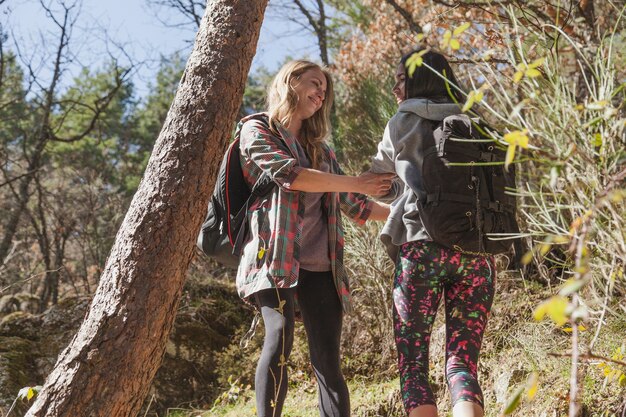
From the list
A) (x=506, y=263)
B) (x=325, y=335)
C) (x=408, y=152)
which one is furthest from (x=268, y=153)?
(x=506, y=263)

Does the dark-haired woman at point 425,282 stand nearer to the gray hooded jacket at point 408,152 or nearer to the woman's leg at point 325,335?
the gray hooded jacket at point 408,152

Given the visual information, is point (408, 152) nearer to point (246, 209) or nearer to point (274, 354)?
point (246, 209)

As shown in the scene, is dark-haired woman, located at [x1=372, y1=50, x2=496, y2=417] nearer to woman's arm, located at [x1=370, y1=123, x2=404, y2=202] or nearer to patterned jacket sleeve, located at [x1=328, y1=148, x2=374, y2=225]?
woman's arm, located at [x1=370, y1=123, x2=404, y2=202]

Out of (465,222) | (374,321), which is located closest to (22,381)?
(374,321)

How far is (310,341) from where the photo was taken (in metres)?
2.74

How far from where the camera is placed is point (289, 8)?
11.1m

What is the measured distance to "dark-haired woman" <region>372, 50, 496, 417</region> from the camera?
2.42m

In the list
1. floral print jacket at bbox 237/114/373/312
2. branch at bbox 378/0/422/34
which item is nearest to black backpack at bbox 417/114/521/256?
floral print jacket at bbox 237/114/373/312

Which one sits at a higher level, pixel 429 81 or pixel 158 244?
pixel 429 81

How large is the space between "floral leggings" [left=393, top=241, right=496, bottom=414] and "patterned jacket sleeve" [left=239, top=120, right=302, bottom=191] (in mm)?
563

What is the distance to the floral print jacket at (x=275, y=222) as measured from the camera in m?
2.68

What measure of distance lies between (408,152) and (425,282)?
0.53m

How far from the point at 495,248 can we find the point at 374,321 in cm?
295

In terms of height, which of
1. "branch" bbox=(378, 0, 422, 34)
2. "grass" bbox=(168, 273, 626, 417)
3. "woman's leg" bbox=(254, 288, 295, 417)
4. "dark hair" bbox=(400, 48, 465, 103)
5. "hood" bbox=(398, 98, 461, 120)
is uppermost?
"branch" bbox=(378, 0, 422, 34)
